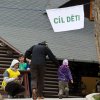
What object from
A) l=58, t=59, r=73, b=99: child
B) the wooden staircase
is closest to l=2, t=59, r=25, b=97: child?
l=58, t=59, r=73, b=99: child

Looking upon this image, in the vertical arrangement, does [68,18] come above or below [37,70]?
above

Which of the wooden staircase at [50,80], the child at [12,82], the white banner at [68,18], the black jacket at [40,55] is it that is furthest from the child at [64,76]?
the black jacket at [40,55]

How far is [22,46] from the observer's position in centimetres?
1808

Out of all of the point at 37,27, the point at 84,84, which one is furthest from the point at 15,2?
the point at 84,84

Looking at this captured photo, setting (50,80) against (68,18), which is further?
(68,18)

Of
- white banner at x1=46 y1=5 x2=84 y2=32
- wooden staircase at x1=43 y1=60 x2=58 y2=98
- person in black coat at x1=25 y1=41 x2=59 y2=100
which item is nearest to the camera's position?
person in black coat at x1=25 y1=41 x2=59 y2=100

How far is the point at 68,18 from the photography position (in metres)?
18.8

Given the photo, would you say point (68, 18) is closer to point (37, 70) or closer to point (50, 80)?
point (50, 80)

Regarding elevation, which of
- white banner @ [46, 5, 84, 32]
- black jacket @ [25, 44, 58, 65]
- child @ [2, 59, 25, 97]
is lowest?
child @ [2, 59, 25, 97]

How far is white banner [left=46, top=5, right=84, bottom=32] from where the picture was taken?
18.6 m

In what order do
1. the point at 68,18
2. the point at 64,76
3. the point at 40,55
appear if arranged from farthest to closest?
the point at 68,18 < the point at 64,76 < the point at 40,55

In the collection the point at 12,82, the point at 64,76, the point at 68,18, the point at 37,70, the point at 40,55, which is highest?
the point at 68,18

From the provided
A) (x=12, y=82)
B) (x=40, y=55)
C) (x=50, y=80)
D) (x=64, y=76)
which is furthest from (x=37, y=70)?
(x=50, y=80)

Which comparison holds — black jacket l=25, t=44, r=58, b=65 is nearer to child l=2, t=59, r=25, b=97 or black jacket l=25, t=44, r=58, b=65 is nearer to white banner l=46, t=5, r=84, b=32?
child l=2, t=59, r=25, b=97
